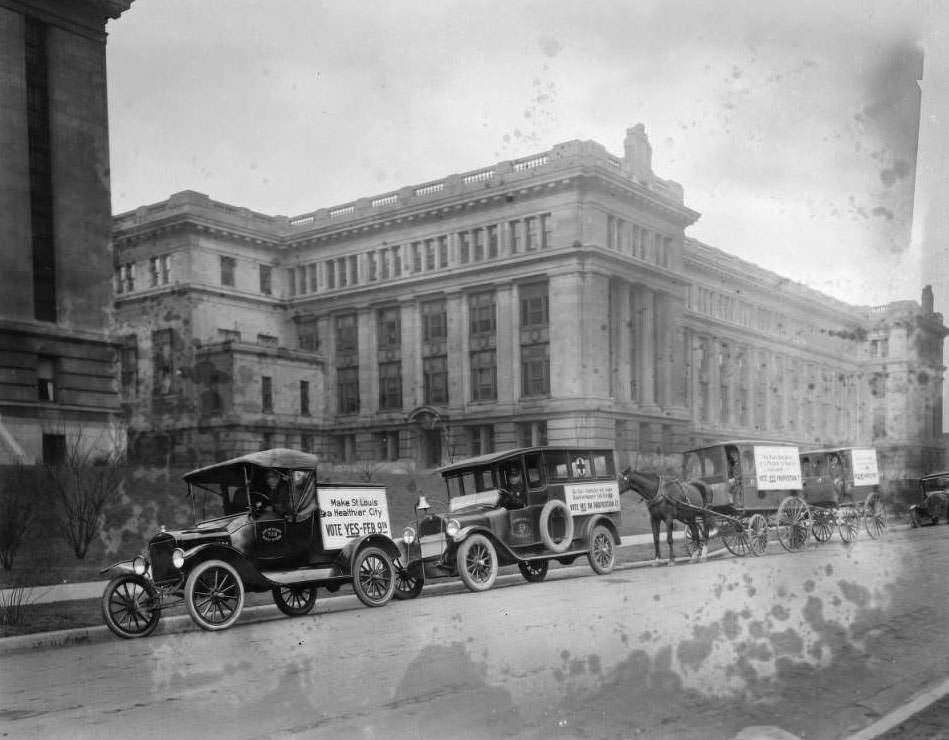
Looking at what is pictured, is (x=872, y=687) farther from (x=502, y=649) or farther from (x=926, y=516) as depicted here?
(x=926, y=516)

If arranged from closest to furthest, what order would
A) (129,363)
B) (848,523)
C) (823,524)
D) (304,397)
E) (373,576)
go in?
(373,576), (304,397), (129,363), (823,524), (848,523)

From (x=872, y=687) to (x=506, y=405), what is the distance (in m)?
12.1

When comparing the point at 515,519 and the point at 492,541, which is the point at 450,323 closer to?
the point at 515,519

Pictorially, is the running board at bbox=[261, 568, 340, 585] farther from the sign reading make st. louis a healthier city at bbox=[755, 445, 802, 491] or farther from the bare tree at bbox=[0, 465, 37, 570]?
the sign reading make st. louis a healthier city at bbox=[755, 445, 802, 491]

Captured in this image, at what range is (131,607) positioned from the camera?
455 inches

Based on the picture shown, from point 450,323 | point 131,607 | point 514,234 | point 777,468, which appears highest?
point 514,234

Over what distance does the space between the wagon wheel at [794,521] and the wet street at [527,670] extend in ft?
24.5

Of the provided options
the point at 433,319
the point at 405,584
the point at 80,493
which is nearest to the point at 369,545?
the point at 405,584

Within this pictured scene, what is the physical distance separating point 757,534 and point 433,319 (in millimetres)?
8368

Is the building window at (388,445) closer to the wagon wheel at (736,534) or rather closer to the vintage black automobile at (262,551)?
the vintage black automobile at (262,551)

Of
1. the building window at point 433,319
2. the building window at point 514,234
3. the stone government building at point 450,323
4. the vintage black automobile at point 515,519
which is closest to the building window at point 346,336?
the stone government building at point 450,323

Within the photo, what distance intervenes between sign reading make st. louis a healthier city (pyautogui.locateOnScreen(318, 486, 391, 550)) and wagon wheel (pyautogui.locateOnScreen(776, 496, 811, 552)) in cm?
1029

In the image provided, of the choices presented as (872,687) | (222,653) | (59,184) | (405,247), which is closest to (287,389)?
(405,247)

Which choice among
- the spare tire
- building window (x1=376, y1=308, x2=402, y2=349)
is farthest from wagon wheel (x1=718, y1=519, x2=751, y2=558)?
building window (x1=376, y1=308, x2=402, y2=349)
